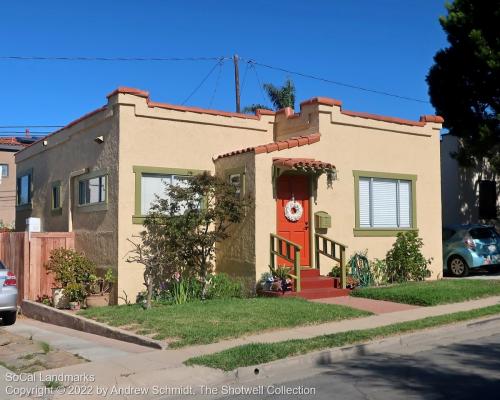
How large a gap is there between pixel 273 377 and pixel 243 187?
6.53m

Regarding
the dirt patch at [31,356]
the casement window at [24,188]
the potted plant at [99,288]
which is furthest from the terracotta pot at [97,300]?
the casement window at [24,188]

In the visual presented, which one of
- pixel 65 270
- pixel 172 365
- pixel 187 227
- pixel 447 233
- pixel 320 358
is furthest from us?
pixel 447 233

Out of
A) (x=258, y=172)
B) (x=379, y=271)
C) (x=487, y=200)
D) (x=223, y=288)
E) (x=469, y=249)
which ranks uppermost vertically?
(x=258, y=172)

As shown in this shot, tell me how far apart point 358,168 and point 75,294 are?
7.41m

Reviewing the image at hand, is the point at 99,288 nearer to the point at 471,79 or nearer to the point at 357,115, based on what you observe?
the point at 357,115

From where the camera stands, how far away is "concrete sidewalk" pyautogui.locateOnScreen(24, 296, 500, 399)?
6.83 m

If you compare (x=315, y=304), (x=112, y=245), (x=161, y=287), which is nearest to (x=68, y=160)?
(x=112, y=245)

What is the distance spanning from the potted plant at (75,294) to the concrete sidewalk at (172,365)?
5214mm

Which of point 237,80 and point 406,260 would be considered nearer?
point 406,260

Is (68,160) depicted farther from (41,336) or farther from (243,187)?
(41,336)

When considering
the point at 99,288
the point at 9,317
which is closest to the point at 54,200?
the point at 99,288

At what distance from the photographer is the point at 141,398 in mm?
6352

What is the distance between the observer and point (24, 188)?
802 inches

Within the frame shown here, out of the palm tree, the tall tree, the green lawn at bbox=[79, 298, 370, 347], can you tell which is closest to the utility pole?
the palm tree
